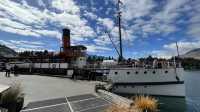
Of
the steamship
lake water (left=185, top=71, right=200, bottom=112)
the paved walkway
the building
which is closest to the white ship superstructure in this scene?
the steamship

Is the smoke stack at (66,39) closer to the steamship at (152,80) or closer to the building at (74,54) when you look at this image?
the building at (74,54)

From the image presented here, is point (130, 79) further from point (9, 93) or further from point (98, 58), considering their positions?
point (9, 93)

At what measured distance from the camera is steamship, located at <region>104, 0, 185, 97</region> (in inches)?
1153

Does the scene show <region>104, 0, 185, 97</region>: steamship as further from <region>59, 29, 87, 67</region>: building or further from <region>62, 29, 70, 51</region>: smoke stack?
<region>62, 29, 70, 51</region>: smoke stack

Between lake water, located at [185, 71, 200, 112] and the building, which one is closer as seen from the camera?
lake water, located at [185, 71, 200, 112]

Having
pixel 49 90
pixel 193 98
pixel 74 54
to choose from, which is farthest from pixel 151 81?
pixel 74 54

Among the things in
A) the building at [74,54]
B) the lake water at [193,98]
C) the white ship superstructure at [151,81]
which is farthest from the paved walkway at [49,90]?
the building at [74,54]

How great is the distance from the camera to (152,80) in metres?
29.8

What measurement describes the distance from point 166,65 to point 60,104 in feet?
70.1

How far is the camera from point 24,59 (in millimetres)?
54062

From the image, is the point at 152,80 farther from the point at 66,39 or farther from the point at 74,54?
the point at 66,39

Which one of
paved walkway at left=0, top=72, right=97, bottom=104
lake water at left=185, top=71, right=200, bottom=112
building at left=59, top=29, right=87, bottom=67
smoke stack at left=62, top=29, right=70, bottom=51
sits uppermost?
smoke stack at left=62, top=29, right=70, bottom=51

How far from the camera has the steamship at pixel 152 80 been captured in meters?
29.3

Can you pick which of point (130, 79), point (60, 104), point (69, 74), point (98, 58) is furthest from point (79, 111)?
point (98, 58)
